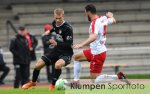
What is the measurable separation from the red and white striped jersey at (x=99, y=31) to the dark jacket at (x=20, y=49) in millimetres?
6195

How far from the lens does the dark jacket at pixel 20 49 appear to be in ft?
69.9

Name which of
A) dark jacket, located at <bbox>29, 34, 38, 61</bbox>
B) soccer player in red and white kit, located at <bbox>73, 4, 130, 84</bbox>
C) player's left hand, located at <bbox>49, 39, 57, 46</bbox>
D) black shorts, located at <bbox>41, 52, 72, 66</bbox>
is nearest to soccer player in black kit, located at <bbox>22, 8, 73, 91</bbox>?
black shorts, located at <bbox>41, 52, 72, 66</bbox>

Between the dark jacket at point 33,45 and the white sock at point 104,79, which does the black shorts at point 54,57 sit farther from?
the dark jacket at point 33,45

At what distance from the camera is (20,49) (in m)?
21.4

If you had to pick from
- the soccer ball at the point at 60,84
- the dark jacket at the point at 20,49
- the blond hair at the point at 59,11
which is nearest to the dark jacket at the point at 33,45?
the dark jacket at the point at 20,49

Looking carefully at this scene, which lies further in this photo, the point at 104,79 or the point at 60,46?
the point at 60,46

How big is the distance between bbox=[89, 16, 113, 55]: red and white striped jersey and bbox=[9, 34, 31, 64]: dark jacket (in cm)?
620

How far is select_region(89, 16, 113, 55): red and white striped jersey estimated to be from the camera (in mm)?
15133

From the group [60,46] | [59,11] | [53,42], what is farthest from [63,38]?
[59,11]

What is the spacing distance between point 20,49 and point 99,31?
6658mm

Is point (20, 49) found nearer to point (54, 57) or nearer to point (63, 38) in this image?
point (54, 57)

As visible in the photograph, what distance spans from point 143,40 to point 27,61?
7791 mm

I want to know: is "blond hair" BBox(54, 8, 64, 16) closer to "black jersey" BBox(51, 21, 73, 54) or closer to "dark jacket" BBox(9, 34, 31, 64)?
"black jersey" BBox(51, 21, 73, 54)

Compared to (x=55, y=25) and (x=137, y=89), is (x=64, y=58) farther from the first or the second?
(x=137, y=89)
